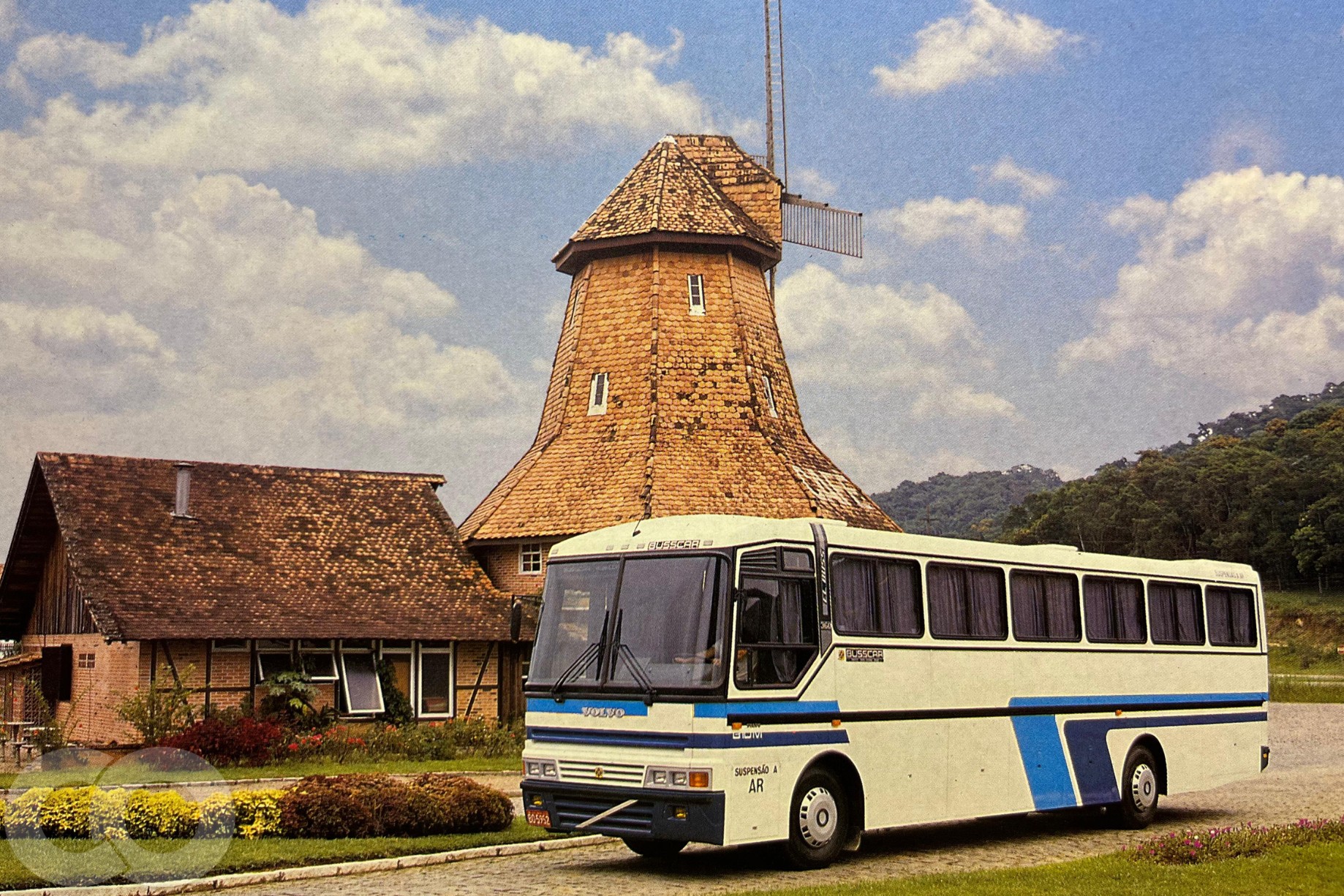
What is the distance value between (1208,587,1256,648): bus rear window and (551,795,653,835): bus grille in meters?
10.0

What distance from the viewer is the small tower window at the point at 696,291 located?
3897cm

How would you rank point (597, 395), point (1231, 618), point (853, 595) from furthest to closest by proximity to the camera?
point (597, 395) → point (1231, 618) → point (853, 595)

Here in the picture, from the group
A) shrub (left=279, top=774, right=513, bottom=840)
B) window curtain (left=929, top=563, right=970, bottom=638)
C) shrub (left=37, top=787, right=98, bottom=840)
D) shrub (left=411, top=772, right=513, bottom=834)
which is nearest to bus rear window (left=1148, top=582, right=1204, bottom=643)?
window curtain (left=929, top=563, right=970, bottom=638)

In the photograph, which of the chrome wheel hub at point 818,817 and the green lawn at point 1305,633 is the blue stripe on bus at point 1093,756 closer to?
the chrome wheel hub at point 818,817

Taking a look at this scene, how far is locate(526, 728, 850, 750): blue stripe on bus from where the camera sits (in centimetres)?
1319

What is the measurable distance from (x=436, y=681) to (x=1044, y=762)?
63.1 feet

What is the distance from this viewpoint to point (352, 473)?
37.8m

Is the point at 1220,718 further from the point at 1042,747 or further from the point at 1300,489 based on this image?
the point at 1300,489

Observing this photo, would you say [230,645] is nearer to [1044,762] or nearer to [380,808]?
[380,808]

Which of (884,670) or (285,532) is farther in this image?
(285,532)

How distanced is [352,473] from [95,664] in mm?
8384

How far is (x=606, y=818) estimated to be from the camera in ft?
44.5

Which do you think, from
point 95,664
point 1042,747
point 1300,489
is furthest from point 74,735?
point 1300,489

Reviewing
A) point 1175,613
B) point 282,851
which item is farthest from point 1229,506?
point 282,851
